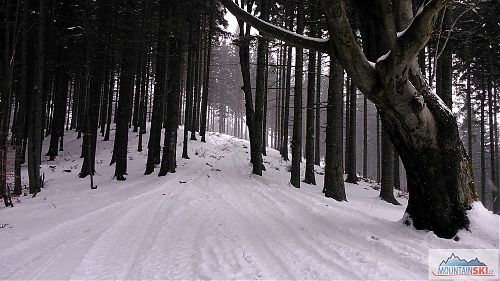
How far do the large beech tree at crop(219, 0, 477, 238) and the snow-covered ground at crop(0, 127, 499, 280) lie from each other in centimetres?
33

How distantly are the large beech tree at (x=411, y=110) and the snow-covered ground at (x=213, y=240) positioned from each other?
0.33 metres

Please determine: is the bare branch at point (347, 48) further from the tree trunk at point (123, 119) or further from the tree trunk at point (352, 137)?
the tree trunk at point (352, 137)

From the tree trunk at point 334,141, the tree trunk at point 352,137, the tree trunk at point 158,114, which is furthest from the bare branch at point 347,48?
the tree trunk at point 352,137

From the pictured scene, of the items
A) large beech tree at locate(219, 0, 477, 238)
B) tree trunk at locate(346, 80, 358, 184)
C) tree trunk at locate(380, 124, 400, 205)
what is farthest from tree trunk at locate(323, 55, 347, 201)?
tree trunk at locate(346, 80, 358, 184)

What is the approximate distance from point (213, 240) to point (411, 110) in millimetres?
3678

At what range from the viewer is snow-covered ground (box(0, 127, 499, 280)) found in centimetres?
370

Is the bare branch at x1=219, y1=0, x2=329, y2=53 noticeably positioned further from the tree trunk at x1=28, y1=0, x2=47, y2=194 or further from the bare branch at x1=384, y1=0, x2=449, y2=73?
the tree trunk at x1=28, y1=0, x2=47, y2=194

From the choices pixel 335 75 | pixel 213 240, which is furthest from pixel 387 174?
pixel 213 240

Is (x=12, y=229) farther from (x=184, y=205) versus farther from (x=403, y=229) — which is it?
(x=403, y=229)

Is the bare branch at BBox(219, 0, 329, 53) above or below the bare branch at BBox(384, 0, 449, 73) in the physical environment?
above

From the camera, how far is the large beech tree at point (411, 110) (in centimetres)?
420

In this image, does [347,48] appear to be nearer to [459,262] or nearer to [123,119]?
[459,262]

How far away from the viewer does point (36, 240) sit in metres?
5.24

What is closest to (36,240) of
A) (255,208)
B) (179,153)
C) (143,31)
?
(255,208)
